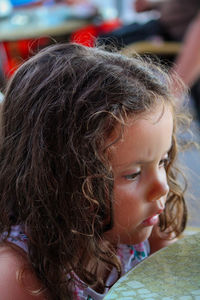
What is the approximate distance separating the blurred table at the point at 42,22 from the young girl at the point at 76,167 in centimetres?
247

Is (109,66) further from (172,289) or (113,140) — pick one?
(172,289)

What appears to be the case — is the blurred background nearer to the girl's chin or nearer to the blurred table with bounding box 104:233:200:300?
the girl's chin

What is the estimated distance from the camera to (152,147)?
2.58ft

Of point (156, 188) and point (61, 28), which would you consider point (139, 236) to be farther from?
point (61, 28)

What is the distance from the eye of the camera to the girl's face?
2.54ft

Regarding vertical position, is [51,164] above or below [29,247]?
above

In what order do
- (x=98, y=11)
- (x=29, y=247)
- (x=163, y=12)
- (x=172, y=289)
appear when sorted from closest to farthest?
(x=172, y=289), (x=29, y=247), (x=163, y=12), (x=98, y=11)

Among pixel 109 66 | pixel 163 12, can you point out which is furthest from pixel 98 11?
pixel 109 66

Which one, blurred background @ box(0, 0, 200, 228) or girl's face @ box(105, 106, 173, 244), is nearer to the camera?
girl's face @ box(105, 106, 173, 244)

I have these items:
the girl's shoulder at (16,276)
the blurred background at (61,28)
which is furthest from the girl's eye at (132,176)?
the blurred background at (61,28)

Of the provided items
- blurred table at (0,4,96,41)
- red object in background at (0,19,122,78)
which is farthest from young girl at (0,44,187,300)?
red object in background at (0,19,122,78)

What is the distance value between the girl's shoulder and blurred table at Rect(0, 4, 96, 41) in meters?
2.58

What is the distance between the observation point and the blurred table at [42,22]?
10.7ft

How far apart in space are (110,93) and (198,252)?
0.29 m
